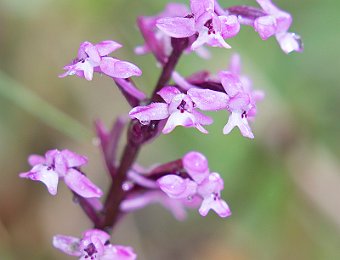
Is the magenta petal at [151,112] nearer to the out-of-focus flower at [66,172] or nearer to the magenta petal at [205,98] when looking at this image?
the magenta petal at [205,98]

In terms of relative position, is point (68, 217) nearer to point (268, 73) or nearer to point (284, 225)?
point (284, 225)

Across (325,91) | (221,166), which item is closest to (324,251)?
(221,166)

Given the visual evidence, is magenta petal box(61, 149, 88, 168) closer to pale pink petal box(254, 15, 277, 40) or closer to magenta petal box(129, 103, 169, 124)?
magenta petal box(129, 103, 169, 124)

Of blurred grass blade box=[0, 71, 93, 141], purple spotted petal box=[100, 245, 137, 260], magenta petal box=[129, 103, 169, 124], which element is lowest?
blurred grass blade box=[0, 71, 93, 141]

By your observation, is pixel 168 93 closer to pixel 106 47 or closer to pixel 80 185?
pixel 106 47

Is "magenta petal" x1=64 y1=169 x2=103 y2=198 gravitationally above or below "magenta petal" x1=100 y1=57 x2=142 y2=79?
below

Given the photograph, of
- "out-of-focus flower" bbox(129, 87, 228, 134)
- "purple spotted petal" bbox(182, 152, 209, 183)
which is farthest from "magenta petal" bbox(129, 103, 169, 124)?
"purple spotted petal" bbox(182, 152, 209, 183)
